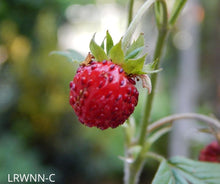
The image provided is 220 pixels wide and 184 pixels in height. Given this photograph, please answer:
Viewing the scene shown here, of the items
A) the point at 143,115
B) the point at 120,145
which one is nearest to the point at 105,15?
the point at 120,145

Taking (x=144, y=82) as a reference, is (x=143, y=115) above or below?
below

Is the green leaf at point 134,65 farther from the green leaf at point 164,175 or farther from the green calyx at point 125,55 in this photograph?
the green leaf at point 164,175

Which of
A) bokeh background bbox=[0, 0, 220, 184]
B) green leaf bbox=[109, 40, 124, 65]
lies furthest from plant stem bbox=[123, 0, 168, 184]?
bokeh background bbox=[0, 0, 220, 184]

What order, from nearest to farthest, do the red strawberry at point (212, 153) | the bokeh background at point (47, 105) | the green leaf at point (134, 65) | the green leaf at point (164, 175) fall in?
the green leaf at point (134, 65) → the green leaf at point (164, 175) → the red strawberry at point (212, 153) → the bokeh background at point (47, 105)

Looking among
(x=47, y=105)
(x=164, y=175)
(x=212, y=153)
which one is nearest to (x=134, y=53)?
(x=164, y=175)

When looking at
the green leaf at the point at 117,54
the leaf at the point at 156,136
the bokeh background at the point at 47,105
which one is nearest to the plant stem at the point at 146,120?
the leaf at the point at 156,136

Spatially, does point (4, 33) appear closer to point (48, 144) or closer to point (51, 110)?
point (51, 110)
